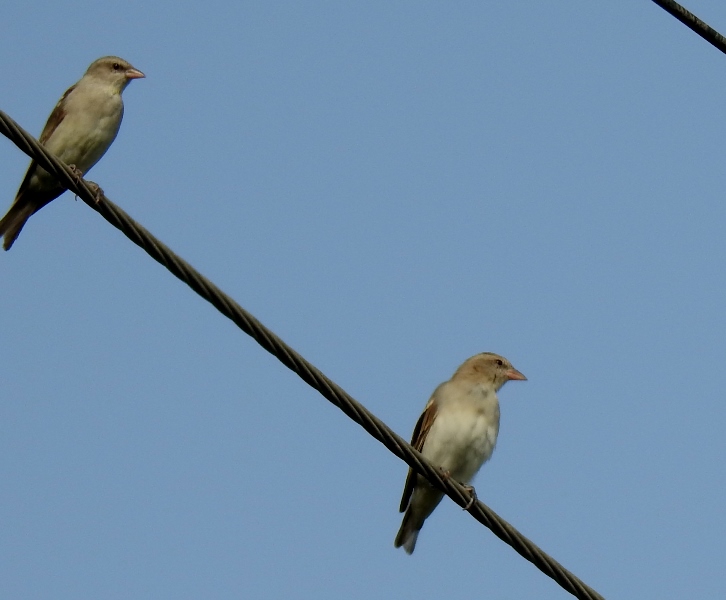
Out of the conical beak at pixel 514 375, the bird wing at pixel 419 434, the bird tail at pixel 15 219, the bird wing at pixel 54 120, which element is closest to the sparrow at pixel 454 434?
the bird wing at pixel 419 434

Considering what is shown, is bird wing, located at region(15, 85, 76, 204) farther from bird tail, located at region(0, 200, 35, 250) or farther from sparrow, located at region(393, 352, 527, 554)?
sparrow, located at region(393, 352, 527, 554)

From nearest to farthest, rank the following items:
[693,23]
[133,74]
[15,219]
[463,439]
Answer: [693,23]
[463,439]
[15,219]
[133,74]

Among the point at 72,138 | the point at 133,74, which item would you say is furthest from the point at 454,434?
the point at 133,74

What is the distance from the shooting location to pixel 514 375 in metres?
9.88

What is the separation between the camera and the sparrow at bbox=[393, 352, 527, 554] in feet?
29.3

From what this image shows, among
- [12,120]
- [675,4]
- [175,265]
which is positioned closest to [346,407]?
[175,265]

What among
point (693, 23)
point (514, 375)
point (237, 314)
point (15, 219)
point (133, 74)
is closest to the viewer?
point (237, 314)

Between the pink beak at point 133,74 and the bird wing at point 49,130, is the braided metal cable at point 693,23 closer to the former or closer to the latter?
the bird wing at point 49,130

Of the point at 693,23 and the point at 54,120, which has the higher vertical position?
the point at 693,23

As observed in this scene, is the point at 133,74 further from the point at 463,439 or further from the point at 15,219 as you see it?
the point at 463,439

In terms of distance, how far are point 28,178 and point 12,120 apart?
4.97 m

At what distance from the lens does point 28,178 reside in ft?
30.7

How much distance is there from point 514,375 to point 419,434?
105cm

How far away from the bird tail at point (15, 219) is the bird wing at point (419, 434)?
11.4 ft
